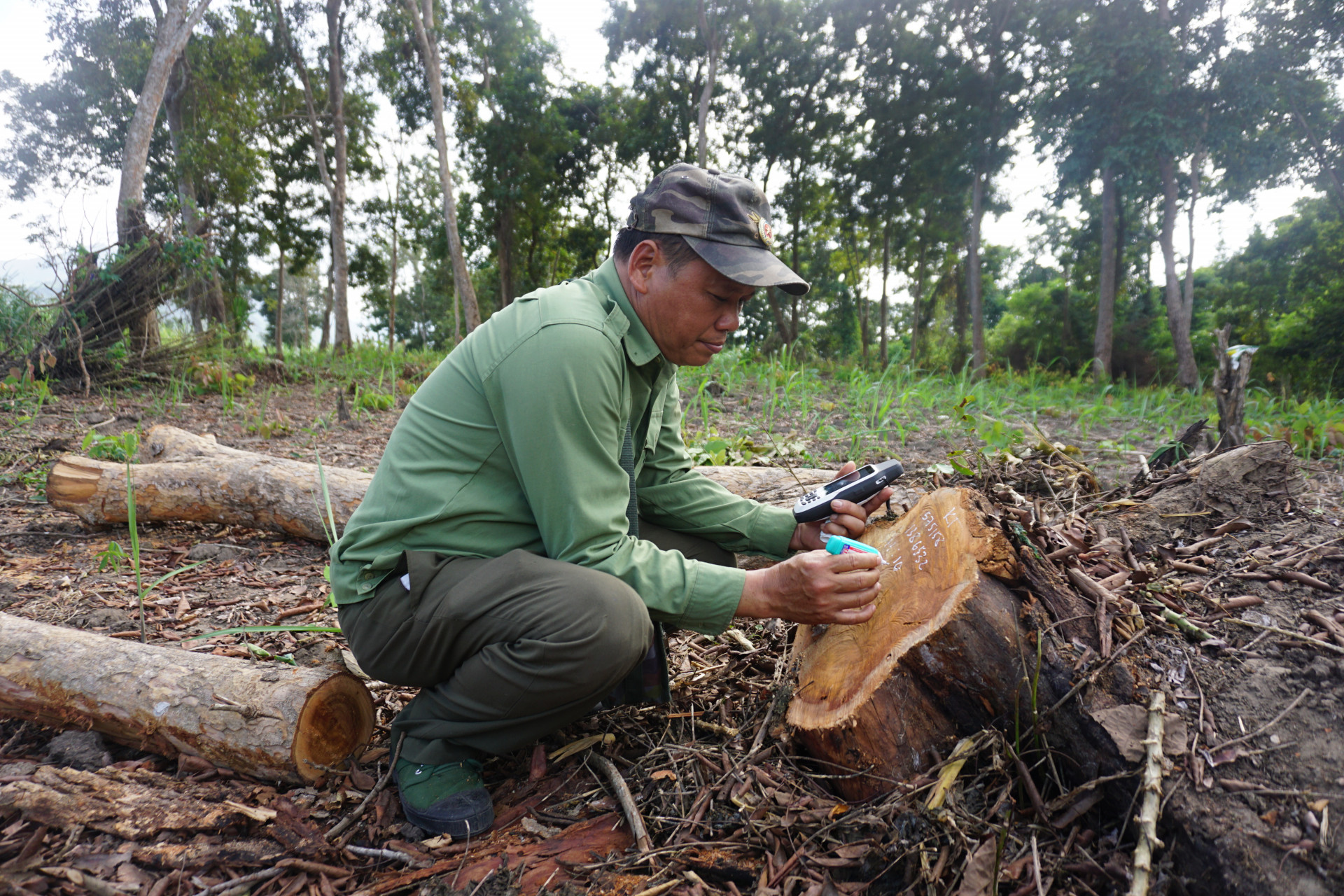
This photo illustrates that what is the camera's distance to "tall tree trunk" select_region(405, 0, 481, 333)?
11.4m

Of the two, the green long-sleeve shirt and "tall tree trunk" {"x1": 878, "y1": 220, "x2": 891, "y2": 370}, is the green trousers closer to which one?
the green long-sleeve shirt

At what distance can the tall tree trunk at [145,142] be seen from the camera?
695 centimetres

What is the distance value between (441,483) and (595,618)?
494 mm

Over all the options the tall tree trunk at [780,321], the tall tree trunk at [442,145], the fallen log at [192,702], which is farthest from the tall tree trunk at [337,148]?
the fallen log at [192,702]

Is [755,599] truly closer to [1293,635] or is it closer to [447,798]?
[447,798]

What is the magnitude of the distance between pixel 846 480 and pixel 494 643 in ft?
3.48

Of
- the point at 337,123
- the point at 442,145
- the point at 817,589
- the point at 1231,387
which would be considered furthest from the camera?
the point at 337,123

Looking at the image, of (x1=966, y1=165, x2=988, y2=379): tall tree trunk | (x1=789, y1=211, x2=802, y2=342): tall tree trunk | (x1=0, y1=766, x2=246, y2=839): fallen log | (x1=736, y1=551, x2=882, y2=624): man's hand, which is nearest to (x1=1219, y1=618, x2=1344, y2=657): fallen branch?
(x1=736, y1=551, x2=882, y2=624): man's hand

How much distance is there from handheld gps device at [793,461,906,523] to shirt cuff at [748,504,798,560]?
0.15 feet

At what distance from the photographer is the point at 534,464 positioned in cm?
149

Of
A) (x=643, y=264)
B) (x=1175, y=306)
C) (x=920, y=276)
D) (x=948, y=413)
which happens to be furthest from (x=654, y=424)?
(x=920, y=276)

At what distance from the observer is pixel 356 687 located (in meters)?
1.80

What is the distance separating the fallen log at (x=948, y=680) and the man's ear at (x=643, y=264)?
91 cm

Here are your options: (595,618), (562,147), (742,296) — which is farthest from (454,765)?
(562,147)
